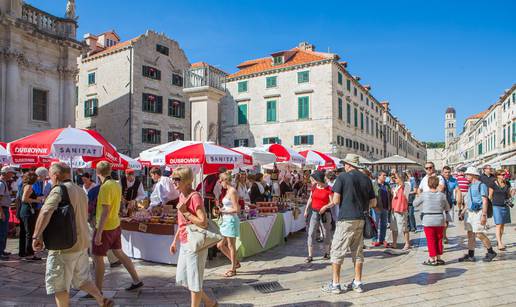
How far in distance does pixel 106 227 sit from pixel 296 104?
92.4ft

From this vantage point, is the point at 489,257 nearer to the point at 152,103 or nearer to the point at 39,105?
the point at 39,105

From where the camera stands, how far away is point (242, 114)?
1379 inches

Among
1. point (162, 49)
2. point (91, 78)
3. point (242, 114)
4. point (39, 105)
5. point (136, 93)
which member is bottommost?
point (39, 105)

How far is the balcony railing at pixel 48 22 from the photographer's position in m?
19.5

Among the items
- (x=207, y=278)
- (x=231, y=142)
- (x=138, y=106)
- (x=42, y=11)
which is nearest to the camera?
(x=207, y=278)

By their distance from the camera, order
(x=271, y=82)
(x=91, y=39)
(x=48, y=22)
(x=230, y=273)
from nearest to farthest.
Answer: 1. (x=230, y=273)
2. (x=48, y=22)
3. (x=271, y=82)
4. (x=91, y=39)

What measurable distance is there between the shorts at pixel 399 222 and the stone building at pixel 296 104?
2234 centimetres

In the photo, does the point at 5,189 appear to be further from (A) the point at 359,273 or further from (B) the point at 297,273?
(A) the point at 359,273

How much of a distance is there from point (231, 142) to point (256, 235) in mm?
28509

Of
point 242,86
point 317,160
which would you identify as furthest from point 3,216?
point 242,86

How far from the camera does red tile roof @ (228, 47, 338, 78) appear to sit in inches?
1252

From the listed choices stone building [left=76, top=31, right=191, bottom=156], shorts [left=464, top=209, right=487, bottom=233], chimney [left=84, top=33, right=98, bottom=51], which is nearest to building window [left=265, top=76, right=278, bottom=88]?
stone building [left=76, top=31, right=191, bottom=156]

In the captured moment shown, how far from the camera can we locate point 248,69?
35938 millimetres

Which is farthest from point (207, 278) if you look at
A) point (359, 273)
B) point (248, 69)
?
point (248, 69)
